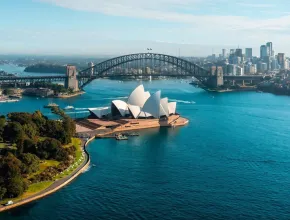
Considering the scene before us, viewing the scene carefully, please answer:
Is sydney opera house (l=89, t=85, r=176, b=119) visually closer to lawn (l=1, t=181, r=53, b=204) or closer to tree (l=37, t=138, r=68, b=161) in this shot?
tree (l=37, t=138, r=68, b=161)

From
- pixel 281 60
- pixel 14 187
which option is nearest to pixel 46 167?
pixel 14 187

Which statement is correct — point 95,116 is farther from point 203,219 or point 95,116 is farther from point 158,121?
point 203,219

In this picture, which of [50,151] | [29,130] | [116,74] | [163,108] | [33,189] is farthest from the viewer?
[116,74]

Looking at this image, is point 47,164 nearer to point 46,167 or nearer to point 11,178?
point 46,167

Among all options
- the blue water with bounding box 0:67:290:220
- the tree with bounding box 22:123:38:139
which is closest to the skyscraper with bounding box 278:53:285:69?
the blue water with bounding box 0:67:290:220

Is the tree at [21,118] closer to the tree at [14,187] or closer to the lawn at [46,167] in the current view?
the lawn at [46,167]

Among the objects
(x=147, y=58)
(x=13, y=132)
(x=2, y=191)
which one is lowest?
(x=2, y=191)
